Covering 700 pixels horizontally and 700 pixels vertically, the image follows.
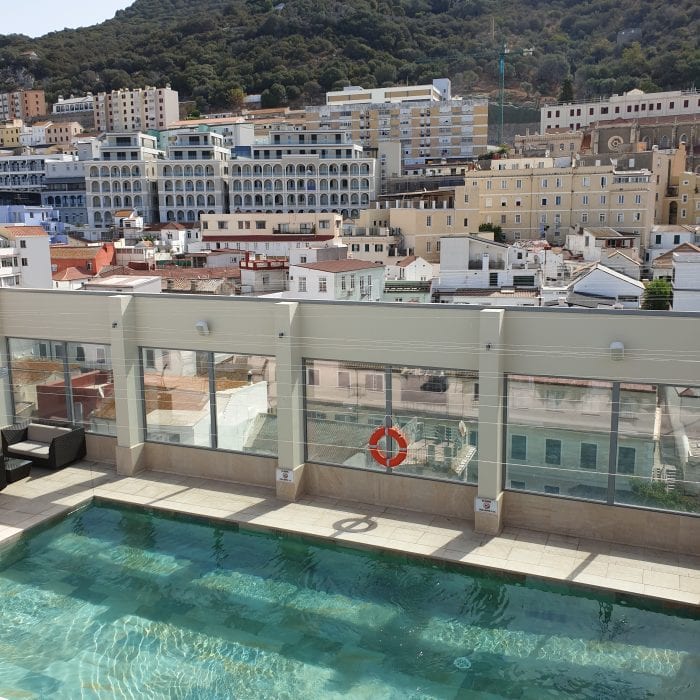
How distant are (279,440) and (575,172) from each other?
2048 inches

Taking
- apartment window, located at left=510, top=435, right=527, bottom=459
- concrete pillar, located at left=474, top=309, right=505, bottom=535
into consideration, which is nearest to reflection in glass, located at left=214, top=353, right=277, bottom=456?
concrete pillar, located at left=474, top=309, right=505, bottom=535

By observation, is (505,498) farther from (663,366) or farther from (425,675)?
(425,675)

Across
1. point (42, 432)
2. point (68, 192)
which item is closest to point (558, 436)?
point (42, 432)

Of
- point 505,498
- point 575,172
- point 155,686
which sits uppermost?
point 575,172

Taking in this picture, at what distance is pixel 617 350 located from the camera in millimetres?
9906

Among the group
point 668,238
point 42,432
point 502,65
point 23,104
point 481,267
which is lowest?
point 42,432

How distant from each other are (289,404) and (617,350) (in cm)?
515

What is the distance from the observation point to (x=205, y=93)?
407 feet

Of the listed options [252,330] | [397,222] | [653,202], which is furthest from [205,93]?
[252,330]

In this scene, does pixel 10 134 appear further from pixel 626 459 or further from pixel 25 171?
pixel 626 459

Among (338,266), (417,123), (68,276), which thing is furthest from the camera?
(417,123)

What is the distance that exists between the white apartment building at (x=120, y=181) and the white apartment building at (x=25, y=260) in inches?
1497

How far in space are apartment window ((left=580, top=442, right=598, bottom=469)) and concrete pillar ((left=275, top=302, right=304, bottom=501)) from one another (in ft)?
14.8

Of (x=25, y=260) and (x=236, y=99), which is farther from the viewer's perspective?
(x=236, y=99)
